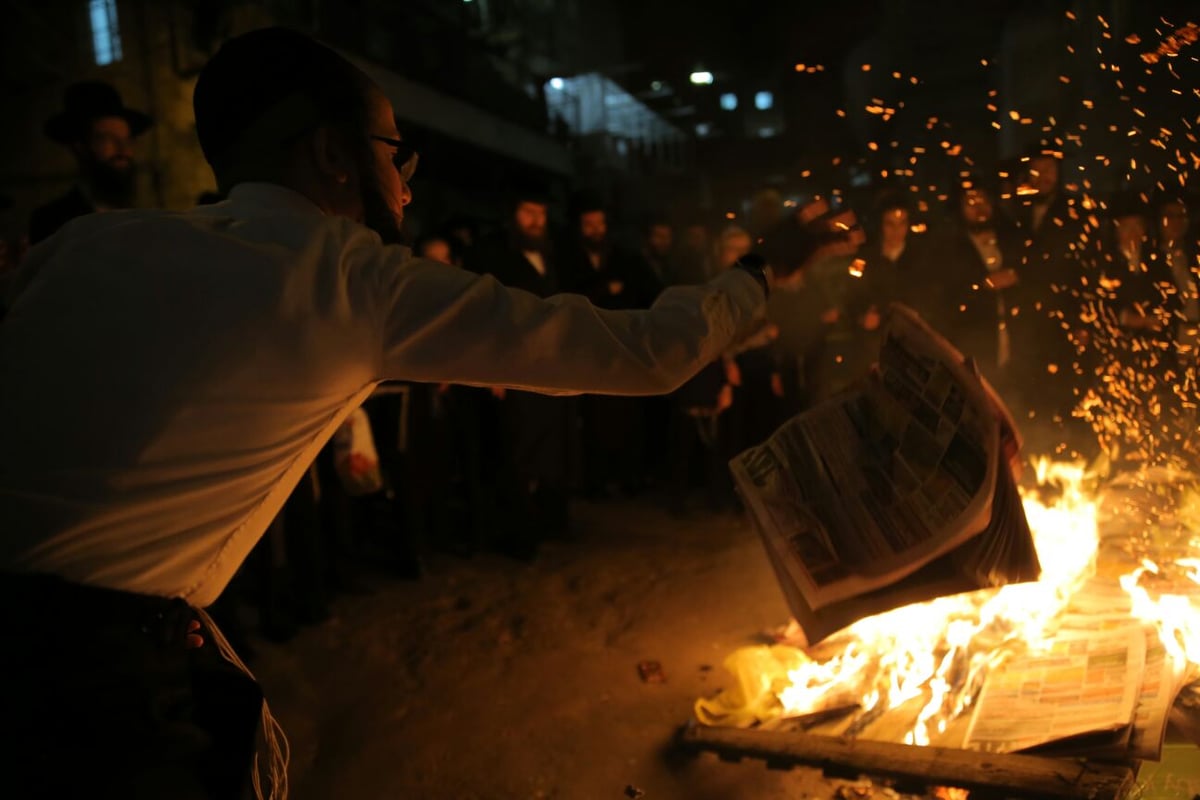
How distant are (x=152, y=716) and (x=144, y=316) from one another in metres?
0.61

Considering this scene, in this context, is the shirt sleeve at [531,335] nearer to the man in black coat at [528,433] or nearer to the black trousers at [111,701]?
the black trousers at [111,701]

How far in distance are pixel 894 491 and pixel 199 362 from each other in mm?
1836

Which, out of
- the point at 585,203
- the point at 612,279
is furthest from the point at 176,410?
the point at 585,203

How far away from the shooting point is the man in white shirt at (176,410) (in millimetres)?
1172

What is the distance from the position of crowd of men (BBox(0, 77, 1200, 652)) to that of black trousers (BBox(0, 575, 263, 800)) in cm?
343

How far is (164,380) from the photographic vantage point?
46.8 inches

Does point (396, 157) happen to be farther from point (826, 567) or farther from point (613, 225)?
point (613, 225)

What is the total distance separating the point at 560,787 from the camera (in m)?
2.76

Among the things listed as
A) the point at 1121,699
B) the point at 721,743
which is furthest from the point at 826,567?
the point at 1121,699

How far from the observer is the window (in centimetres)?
766

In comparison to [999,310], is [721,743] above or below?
below

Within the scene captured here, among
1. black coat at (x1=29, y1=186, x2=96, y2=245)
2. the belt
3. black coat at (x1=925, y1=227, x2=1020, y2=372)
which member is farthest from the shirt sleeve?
black coat at (x1=925, y1=227, x2=1020, y2=372)

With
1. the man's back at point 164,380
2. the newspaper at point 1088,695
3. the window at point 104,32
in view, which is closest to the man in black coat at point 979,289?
the newspaper at point 1088,695

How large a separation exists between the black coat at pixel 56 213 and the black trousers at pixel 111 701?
10.2ft
